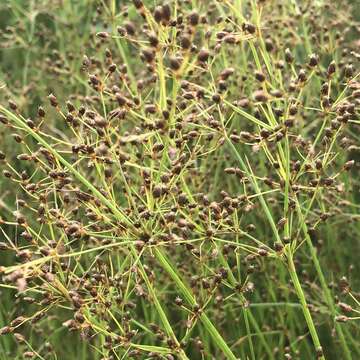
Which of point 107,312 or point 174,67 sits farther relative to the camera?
point 107,312

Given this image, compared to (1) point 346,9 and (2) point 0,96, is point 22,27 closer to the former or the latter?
(2) point 0,96

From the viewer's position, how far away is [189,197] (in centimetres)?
298

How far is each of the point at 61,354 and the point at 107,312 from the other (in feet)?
6.20

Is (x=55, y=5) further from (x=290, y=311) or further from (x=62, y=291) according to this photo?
(x=62, y=291)


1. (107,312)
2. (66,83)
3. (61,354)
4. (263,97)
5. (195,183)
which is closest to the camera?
(263,97)

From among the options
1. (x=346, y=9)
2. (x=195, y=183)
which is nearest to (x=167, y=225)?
(x=195, y=183)

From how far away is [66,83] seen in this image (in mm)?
5391

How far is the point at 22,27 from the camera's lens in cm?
541

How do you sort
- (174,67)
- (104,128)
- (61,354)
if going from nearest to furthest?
(174,67), (104,128), (61,354)

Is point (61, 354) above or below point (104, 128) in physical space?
below

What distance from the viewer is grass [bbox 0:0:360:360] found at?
251 cm

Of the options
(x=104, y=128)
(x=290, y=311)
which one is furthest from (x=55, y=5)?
(x=104, y=128)

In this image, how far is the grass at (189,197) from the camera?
2512 mm

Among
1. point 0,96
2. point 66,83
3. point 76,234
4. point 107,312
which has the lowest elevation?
point 0,96
